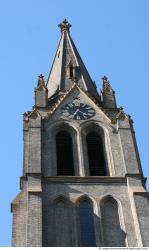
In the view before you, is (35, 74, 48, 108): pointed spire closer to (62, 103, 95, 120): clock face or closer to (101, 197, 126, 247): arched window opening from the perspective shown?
(62, 103, 95, 120): clock face

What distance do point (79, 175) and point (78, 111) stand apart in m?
6.94

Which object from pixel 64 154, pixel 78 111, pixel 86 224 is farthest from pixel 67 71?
pixel 86 224

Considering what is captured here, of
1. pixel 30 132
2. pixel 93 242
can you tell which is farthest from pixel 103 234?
pixel 30 132

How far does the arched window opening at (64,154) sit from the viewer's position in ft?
138

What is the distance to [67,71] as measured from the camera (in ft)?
178

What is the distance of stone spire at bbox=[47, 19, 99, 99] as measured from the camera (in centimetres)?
5212

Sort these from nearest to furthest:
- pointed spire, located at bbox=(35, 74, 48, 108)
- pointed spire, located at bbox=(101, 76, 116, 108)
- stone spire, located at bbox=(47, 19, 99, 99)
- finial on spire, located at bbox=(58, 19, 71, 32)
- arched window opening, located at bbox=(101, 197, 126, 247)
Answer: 1. arched window opening, located at bbox=(101, 197, 126, 247)
2. pointed spire, located at bbox=(35, 74, 48, 108)
3. pointed spire, located at bbox=(101, 76, 116, 108)
4. stone spire, located at bbox=(47, 19, 99, 99)
5. finial on spire, located at bbox=(58, 19, 71, 32)

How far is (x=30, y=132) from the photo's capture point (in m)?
43.7

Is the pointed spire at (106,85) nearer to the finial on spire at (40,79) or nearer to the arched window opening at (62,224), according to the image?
the finial on spire at (40,79)

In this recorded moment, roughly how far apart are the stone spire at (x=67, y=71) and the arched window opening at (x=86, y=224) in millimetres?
13863

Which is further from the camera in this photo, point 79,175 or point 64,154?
point 64,154

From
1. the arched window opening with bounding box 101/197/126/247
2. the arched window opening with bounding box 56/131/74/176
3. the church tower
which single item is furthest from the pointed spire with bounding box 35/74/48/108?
the arched window opening with bounding box 101/197/126/247

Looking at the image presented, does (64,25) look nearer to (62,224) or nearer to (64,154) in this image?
(64,154)

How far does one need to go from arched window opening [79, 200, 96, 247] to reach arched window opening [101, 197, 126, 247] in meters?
0.61
